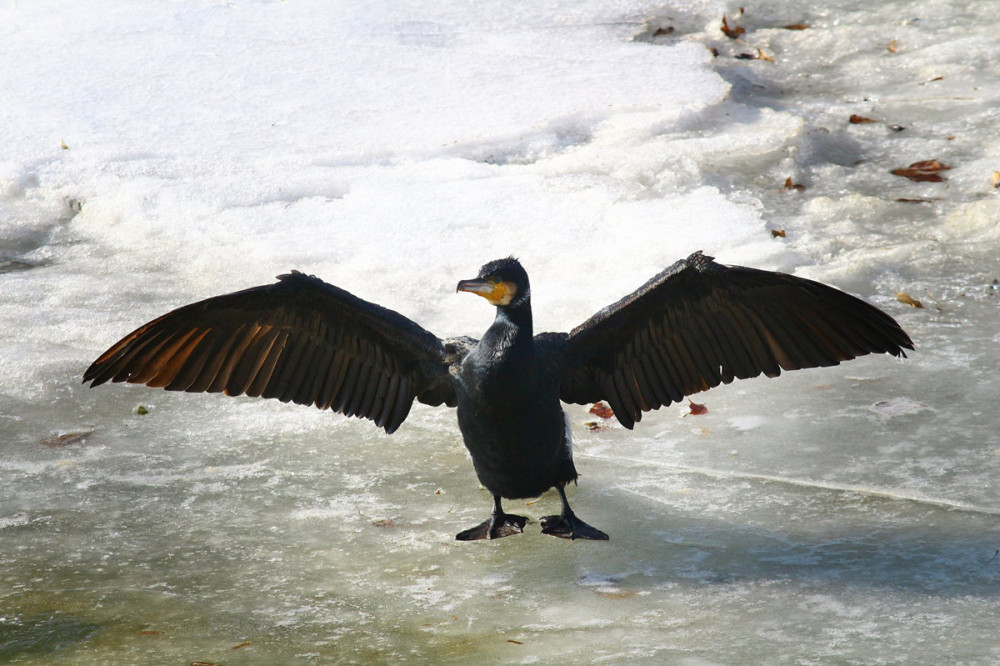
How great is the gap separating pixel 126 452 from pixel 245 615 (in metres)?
1.32

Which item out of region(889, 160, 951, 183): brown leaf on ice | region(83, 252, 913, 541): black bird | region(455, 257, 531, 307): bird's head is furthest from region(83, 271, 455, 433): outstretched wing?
region(889, 160, 951, 183): brown leaf on ice

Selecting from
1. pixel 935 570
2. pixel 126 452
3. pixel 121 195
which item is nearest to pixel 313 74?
pixel 121 195

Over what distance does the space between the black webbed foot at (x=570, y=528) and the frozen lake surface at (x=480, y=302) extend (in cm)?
8

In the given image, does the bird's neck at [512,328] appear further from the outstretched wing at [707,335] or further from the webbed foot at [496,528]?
the webbed foot at [496,528]

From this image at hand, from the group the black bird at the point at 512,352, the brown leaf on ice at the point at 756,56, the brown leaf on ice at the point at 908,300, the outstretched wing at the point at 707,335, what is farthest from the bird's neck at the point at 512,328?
the brown leaf on ice at the point at 756,56

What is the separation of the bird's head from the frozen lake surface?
0.83m

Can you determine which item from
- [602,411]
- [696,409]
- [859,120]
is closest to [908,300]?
[696,409]

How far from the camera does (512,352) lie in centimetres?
337

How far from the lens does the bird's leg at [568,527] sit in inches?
135

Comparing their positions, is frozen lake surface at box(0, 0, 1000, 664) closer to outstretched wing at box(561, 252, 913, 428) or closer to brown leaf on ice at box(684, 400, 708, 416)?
brown leaf on ice at box(684, 400, 708, 416)

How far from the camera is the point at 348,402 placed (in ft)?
12.3

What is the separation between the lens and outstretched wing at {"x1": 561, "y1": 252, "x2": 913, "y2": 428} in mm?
3406

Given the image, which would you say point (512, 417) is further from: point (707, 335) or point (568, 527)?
point (707, 335)

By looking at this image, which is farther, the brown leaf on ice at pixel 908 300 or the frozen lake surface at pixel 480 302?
the brown leaf on ice at pixel 908 300
